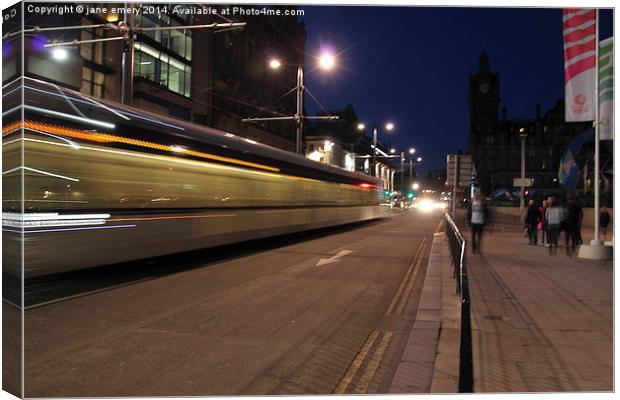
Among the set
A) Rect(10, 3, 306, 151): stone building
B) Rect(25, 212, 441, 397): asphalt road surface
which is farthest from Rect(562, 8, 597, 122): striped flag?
Rect(10, 3, 306, 151): stone building

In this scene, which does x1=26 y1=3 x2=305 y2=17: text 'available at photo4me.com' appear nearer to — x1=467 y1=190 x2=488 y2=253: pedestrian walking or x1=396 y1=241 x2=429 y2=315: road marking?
x1=396 y1=241 x2=429 y2=315: road marking

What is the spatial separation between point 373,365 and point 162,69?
1862cm

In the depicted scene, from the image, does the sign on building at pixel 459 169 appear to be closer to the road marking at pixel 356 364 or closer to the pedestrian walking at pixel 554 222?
the pedestrian walking at pixel 554 222

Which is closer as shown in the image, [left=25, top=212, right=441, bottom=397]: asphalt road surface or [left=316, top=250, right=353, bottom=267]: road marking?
[left=25, top=212, right=441, bottom=397]: asphalt road surface

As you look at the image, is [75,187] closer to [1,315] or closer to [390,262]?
[1,315]

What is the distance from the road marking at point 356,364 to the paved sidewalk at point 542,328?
1.03 metres

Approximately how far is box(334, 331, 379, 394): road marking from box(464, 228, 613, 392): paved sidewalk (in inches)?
40.6

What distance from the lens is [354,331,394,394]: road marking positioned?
4.45 metres

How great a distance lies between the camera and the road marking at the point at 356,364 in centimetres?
444

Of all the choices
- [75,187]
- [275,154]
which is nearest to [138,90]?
[275,154]

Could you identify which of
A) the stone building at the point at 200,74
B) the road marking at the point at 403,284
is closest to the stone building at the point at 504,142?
the stone building at the point at 200,74

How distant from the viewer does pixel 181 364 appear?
4.78 meters

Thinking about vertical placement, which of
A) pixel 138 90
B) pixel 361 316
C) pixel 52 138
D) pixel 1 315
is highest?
pixel 138 90

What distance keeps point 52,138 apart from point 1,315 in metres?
3.62
